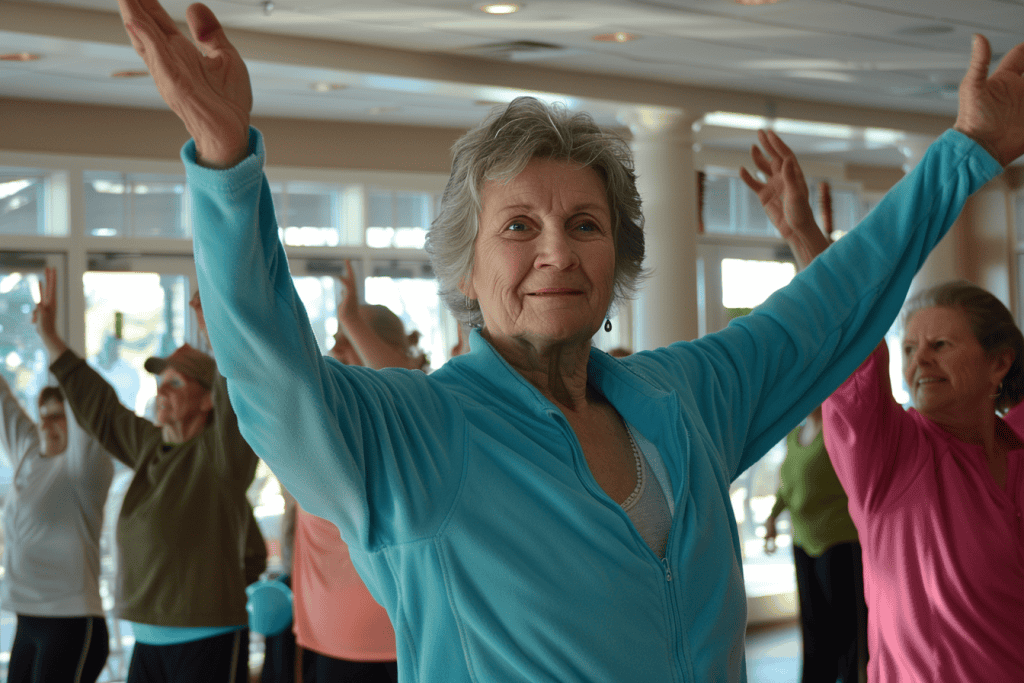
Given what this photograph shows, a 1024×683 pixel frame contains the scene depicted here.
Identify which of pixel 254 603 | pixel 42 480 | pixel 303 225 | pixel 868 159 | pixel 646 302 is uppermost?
pixel 868 159

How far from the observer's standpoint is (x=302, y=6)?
4.41 m

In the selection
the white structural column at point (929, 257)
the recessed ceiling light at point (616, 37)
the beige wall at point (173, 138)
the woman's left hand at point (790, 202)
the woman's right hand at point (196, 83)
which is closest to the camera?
the woman's right hand at point (196, 83)

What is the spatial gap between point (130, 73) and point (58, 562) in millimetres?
2707

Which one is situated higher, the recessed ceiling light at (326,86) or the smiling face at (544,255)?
the recessed ceiling light at (326,86)

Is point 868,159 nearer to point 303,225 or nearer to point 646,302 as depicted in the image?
point 646,302

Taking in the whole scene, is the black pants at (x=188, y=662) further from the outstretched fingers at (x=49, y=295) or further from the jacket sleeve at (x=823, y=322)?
the jacket sleeve at (x=823, y=322)

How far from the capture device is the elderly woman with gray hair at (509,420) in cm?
81

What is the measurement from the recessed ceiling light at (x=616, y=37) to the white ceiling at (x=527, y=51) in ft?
0.15

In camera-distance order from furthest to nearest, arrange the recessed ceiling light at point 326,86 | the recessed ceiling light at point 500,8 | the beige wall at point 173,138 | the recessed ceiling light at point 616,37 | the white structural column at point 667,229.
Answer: the white structural column at point 667,229 → the beige wall at point 173,138 → the recessed ceiling light at point 326,86 → the recessed ceiling light at point 616,37 → the recessed ceiling light at point 500,8

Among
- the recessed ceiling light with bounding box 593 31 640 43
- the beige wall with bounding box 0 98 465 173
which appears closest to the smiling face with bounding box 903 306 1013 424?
the recessed ceiling light with bounding box 593 31 640 43

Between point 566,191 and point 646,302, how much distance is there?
205 inches

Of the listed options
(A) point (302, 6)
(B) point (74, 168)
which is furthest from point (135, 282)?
(A) point (302, 6)

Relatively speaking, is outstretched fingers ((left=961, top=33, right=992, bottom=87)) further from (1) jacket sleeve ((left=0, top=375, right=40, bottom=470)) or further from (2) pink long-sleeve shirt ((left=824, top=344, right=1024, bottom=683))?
(1) jacket sleeve ((left=0, top=375, right=40, bottom=470))

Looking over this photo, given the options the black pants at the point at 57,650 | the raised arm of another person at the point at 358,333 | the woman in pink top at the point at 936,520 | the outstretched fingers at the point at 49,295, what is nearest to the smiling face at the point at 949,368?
the woman in pink top at the point at 936,520
